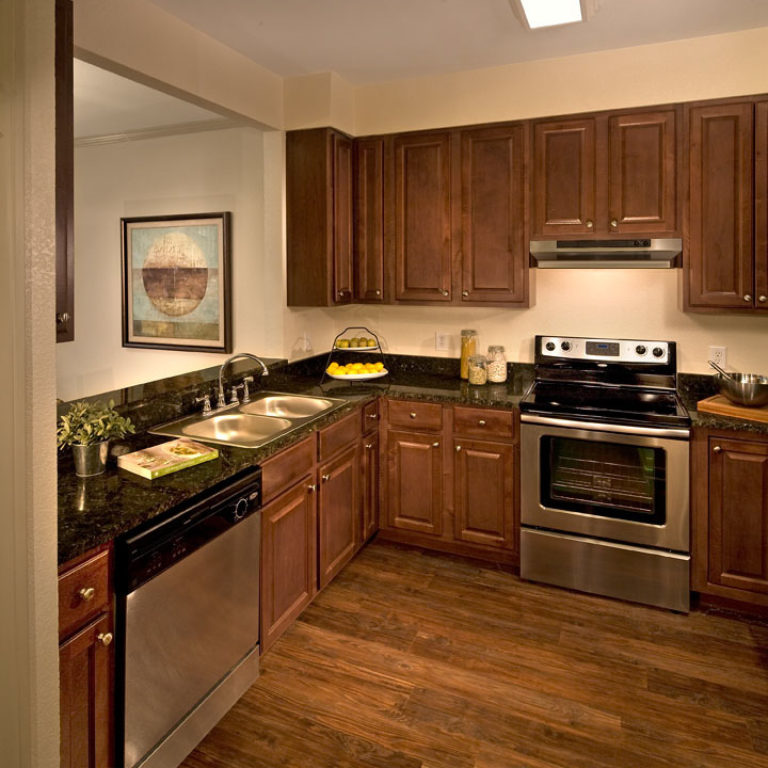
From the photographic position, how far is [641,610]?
2840 mm

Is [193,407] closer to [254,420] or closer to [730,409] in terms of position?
[254,420]

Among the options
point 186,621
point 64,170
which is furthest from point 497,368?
point 64,170

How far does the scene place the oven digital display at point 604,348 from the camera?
3340mm

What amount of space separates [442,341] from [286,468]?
164 centimetres

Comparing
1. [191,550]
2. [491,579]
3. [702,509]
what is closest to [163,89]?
[191,550]

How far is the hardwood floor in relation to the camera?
199cm

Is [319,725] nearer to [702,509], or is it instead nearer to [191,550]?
[191,550]

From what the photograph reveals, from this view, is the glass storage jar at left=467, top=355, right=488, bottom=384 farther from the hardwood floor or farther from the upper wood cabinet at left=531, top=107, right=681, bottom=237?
the hardwood floor

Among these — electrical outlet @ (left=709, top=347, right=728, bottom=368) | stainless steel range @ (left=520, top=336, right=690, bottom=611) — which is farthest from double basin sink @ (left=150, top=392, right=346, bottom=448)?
electrical outlet @ (left=709, top=347, right=728, bottom=368)

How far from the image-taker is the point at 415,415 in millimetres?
3256

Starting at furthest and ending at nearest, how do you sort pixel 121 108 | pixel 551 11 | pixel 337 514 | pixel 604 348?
pixel 121 108 → pixel 604 348 → pixel 337 514 → pixel 551 11

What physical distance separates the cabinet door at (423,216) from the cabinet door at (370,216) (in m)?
0.10

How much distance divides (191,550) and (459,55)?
8.56 ft

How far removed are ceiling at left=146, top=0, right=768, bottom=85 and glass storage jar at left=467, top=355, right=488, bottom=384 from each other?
1.53 meters
